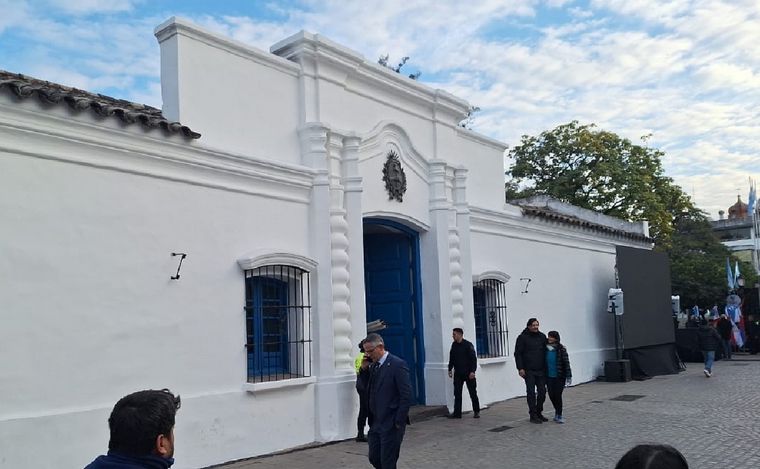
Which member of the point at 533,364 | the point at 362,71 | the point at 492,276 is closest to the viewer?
the point at 362,71

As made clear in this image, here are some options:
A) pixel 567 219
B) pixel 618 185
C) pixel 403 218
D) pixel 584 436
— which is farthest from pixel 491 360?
pixel 618 185

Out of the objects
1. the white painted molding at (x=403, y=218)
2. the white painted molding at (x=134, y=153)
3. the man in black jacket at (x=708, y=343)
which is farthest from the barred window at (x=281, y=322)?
the man in black jacket at (x=708, y=343)

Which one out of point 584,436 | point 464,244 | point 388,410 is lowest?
point 584,436

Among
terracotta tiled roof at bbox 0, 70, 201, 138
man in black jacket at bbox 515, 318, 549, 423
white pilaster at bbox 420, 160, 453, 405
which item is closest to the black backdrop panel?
man in black jacket at bbox 515, 318, 549, 423

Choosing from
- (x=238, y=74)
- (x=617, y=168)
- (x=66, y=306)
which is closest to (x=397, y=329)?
(x=238, y=74)

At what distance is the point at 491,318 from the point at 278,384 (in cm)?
605

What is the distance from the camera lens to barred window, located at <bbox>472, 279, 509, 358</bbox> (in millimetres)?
13742

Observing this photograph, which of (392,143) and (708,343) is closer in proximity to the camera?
(392,143)

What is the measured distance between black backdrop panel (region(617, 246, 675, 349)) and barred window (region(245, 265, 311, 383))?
1032 centimetres

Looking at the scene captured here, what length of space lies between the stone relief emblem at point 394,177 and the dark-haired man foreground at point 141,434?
891 cm

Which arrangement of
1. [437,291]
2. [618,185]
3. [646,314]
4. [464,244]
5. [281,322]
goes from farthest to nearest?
[618,185], [646,314], [464,244], [437,291], [281,322]

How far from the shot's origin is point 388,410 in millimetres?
6430

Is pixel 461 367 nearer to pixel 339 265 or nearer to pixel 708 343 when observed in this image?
pixel 339 265

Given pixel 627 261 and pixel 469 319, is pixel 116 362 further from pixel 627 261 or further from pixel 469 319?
pixel 627 261
